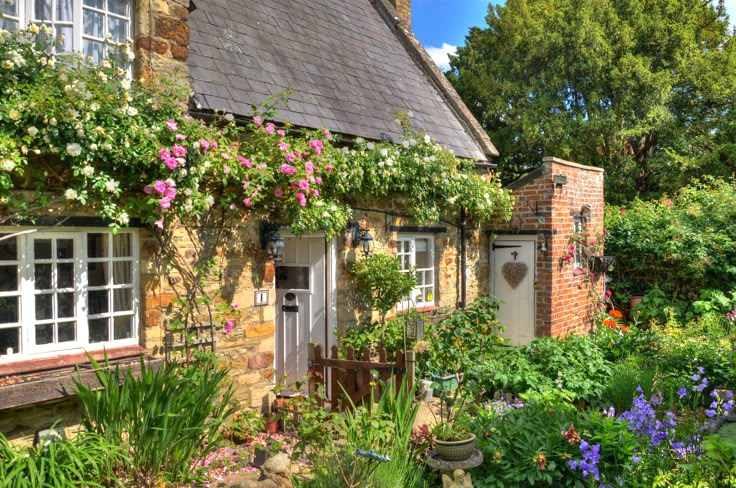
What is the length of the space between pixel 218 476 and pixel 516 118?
1615 centimetres

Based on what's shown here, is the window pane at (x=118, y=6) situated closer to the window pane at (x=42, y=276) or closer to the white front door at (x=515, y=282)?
the window pane at (x=42, y=276)

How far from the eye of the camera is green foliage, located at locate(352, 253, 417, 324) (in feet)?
26.8

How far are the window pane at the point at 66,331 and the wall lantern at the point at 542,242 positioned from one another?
7658 millimetres

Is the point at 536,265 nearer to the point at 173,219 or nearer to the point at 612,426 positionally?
the point at 612,426

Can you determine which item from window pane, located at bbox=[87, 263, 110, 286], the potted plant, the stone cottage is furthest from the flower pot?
window pane, located at bbox=[87, 263, 110, 286]

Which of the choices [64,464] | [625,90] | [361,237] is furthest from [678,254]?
[64,464]

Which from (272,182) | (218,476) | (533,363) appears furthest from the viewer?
(533,363)

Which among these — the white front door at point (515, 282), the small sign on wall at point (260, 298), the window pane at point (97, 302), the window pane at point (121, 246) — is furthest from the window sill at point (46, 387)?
the white front door at point (515, 282)

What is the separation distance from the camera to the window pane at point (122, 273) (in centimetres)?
599

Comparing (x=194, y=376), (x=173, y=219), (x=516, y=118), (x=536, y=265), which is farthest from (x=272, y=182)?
(x=516, y=118)

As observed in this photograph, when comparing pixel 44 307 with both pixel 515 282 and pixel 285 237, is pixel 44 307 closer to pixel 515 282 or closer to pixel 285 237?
pixel 285 237

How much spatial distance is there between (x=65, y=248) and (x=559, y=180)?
26.2 feet

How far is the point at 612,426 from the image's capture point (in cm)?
477

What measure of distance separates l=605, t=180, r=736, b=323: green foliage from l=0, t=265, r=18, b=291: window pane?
36.6 feet
